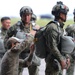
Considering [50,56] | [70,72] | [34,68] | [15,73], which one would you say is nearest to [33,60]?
[34,68]

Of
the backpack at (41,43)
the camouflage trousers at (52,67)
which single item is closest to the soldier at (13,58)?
the backpack at (41,43)

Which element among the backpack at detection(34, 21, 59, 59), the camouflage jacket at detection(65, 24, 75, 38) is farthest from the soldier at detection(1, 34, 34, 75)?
the camouflage jacket at detection(65, 24, 75, 38)

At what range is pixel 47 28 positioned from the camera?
7551 mm

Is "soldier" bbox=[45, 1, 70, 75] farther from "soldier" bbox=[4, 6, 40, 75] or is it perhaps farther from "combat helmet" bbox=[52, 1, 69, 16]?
"soldier" bbox=[4, 6, 40, 75]

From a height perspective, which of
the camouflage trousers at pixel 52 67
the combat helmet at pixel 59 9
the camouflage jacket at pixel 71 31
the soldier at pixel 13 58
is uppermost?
the combat helmet at pixel 59 9

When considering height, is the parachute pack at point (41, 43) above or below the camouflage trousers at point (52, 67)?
above

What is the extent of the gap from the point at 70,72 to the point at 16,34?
9.44 ft

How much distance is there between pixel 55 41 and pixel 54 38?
0.05m

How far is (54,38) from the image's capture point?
294 inches

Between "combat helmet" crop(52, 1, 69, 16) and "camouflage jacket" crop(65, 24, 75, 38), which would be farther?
"camouflage jacket" crop(65, 24, 75, 38)

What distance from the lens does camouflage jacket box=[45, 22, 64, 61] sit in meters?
7.45

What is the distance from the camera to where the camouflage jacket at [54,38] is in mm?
7453

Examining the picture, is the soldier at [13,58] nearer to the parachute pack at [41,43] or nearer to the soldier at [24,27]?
the parachute pack at [41,43]

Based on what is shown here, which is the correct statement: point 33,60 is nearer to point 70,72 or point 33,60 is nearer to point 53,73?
point 53,73
